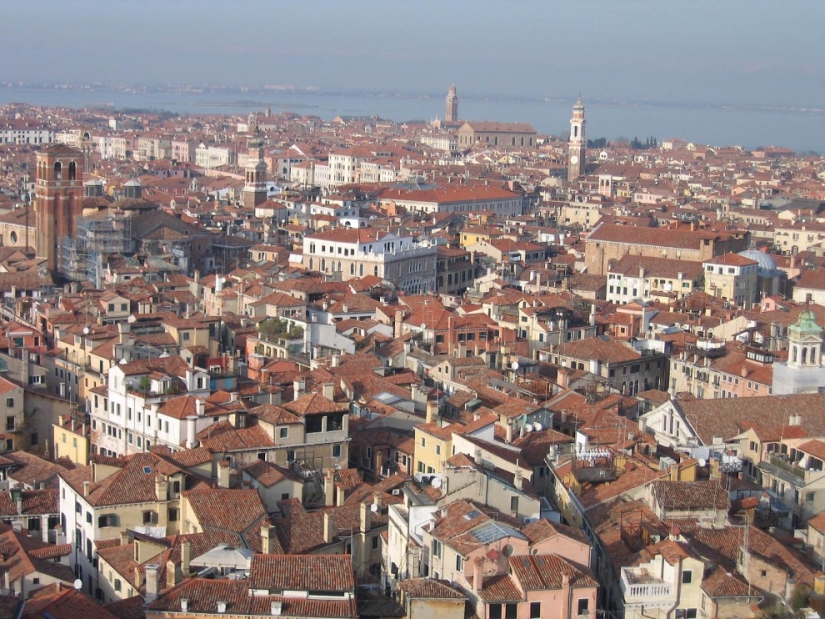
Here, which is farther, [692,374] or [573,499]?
[692,374]

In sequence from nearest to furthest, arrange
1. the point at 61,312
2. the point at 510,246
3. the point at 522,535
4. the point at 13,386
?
the point at 522,535, the point at 13,386, the point at 61,312, the point at 510,246

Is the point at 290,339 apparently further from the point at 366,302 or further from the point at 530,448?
the point at 530,448

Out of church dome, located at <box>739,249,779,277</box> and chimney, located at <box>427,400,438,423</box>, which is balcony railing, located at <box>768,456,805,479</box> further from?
church dome, located at <box>739,249,779,277</box>

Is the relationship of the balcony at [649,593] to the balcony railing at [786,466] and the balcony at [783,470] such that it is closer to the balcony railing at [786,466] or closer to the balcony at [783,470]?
the balcony at [783,470]

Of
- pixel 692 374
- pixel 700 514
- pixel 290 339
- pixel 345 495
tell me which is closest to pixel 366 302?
pixel 290 339

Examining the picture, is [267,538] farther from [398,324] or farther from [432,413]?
[398,324]
